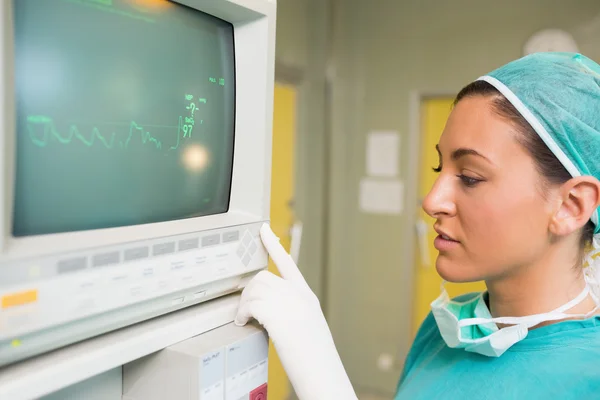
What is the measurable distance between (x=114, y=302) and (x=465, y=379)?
2.11 feet

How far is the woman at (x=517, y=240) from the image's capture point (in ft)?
2.33

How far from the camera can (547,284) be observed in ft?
2.72

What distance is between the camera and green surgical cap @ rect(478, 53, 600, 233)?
75cm

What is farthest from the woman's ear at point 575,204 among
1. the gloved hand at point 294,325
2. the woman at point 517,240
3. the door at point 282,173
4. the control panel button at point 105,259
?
the door at point 282,173

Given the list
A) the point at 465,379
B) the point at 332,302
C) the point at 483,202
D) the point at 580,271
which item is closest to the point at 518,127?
the point at 483,202

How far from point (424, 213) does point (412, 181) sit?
9.0 inches

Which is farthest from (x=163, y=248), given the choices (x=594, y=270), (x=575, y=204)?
(x=594, y=270)

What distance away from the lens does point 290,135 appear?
2.86 m

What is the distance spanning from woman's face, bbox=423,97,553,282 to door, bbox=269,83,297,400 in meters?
1.86

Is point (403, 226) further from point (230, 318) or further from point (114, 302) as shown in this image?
point (114, 302)

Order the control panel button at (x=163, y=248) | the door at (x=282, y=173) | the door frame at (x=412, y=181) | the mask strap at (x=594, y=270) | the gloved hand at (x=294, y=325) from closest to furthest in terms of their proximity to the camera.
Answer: the control panel button at (x=163, y=248)
the gloved hand at (x=294, y=325)
the mask strap at (x=594, y=270)
the door at (x=282, y=173)
the door frame at (x=412, y=181)

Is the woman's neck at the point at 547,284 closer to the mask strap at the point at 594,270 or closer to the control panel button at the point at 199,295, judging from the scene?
the mask strap at the point at 594,270

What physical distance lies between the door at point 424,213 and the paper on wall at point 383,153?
0.54 feet

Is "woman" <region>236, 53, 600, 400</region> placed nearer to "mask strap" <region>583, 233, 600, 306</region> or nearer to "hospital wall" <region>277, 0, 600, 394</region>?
"mask strap" <region>583, 233, 600, 306</region>
